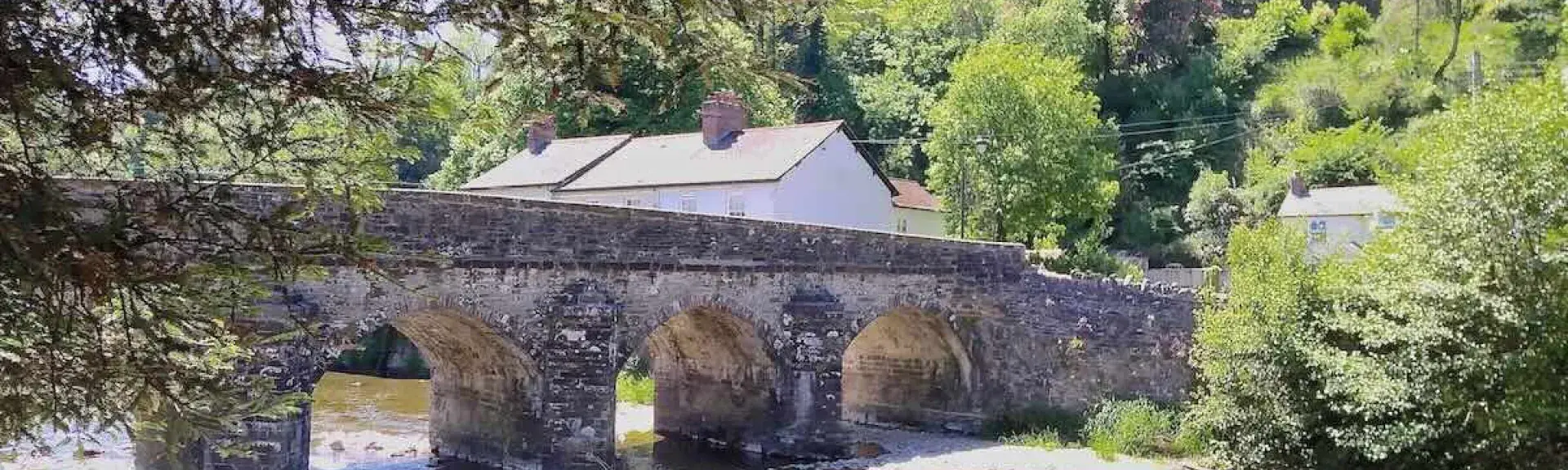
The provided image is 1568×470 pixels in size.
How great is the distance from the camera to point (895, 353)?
25266 millimetres

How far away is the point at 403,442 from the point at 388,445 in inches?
12.6

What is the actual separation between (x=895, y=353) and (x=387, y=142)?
21150 mm

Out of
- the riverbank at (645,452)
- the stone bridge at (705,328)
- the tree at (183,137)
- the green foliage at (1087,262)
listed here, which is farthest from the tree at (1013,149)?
the tree at (183,137)

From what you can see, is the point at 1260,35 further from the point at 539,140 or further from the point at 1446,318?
the point at 1446,318

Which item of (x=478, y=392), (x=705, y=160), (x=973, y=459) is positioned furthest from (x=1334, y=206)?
(x=478, y=392)

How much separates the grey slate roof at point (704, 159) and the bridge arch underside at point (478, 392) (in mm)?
11393

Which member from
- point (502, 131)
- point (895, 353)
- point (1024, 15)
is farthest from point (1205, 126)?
point (502, 131)

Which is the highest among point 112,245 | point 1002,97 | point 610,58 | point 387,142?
point 1002,97

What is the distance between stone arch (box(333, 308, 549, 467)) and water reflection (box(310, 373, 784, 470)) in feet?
1.41

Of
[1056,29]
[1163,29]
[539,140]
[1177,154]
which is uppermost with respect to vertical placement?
[1163,29]

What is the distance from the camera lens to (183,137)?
167 inches

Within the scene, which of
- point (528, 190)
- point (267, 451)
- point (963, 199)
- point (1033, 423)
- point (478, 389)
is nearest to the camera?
point (267, 451)

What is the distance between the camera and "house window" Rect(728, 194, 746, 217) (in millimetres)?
30281

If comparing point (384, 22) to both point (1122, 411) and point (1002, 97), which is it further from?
point (1002, 97)
